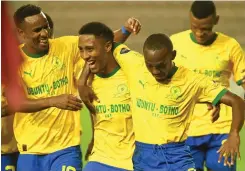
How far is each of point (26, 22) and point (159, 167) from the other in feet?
5.85

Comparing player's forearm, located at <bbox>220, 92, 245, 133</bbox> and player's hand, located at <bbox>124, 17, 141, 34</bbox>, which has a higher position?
player's hand, located at <bbox>124, 17, 141, 34</bbox>

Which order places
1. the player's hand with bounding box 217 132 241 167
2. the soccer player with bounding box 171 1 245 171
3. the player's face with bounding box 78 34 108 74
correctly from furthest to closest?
1. the soccer player with bounding box 171 1 245 171
2. the player's face with bounding box 78 34 108 74
3. the player's hand with bounding box 217 132 241 167

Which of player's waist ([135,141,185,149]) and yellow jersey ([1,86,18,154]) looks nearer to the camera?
player's waist ([135,141,185,149])

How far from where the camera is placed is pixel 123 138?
6363 millimetres

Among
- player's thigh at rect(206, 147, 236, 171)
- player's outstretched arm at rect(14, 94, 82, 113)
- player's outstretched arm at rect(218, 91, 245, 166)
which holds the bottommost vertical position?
player's thigh at rect(206, 147, 236, 171)

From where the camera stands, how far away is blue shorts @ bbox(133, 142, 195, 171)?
602 cm

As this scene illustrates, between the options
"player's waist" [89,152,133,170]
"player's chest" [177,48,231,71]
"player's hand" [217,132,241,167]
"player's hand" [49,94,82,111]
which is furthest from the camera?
"player's chest" [177,48,231,71]

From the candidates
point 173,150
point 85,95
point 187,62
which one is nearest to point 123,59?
point 85,95

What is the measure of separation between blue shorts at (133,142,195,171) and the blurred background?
10443 mm

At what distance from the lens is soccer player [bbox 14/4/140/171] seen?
22.0 feet

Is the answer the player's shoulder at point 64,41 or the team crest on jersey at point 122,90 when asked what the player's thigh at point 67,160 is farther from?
the player's shoulder at point 64,41

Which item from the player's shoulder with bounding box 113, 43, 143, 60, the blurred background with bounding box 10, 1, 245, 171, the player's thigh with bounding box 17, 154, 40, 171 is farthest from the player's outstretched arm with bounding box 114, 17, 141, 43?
the blurred background with bounding box 10, 1, 245, 171

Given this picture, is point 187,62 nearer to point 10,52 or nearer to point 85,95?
point 85,95

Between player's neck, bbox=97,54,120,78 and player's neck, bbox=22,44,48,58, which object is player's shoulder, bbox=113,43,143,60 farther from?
player's neck, bbox=22,44,48,58
